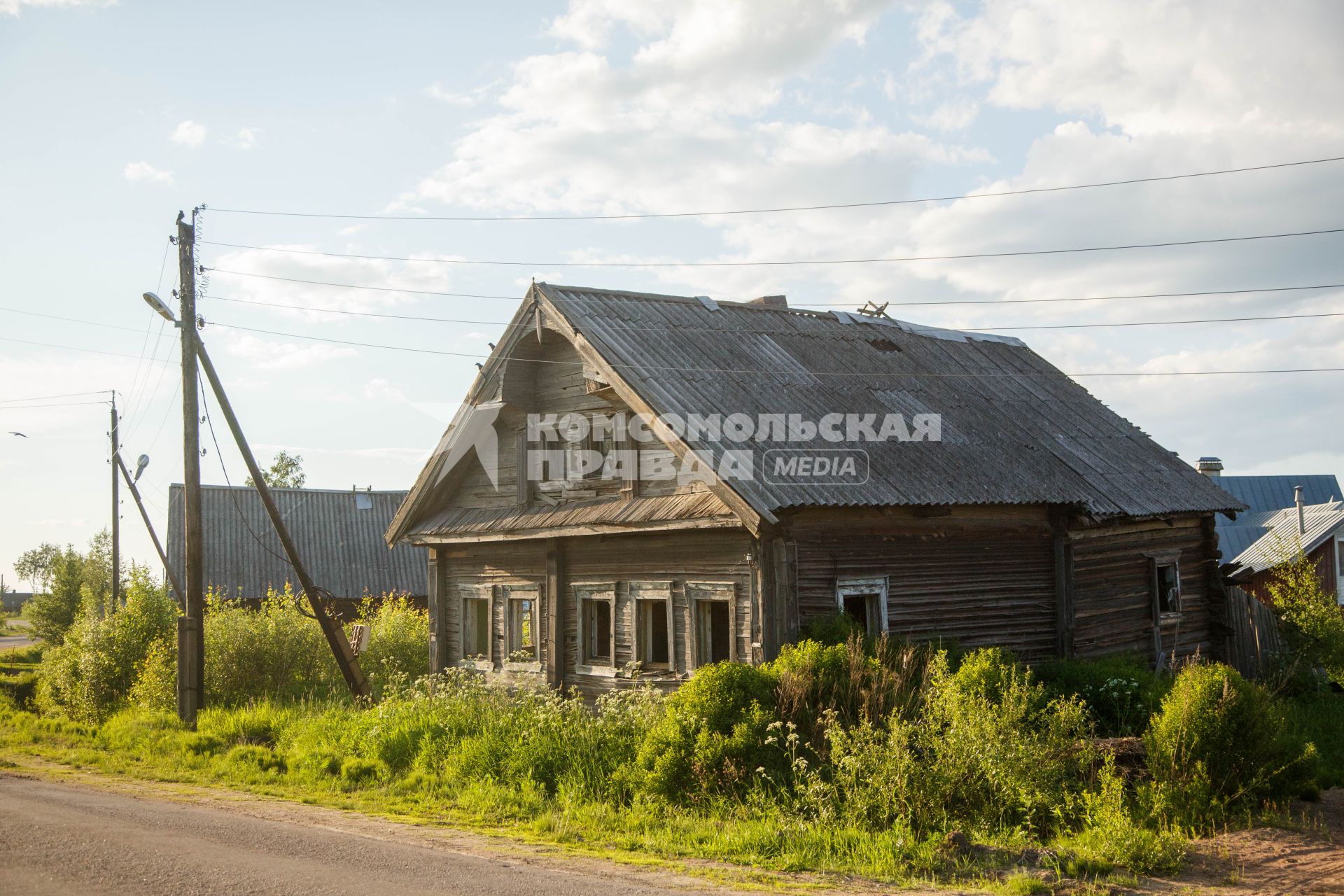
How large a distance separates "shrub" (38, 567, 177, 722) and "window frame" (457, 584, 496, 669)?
5.28 meters

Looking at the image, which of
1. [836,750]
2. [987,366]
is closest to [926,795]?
[836,750]

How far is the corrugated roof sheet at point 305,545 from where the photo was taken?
102ft

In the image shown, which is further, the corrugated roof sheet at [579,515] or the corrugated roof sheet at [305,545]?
A: the corrugated roof sheet at [305,545]

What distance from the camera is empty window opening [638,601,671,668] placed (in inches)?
564

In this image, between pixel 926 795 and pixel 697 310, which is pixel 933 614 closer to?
pixel 926 795

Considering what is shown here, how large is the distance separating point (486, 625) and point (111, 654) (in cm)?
652

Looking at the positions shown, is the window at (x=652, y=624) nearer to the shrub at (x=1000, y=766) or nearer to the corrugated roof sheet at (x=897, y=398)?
the corrugated roof sheet at (x=897, y=398)

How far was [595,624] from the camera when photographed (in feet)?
50.2

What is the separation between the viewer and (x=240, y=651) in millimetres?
17703

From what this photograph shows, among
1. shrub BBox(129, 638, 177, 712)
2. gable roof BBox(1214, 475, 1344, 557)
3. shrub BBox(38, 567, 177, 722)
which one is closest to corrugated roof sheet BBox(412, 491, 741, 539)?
shrub BBox(129, 638, 177, 712)

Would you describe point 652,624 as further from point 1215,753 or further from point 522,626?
point 1215,753

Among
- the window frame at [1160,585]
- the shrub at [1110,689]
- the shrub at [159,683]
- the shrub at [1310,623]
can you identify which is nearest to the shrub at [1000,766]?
the shrub at [1110,689]

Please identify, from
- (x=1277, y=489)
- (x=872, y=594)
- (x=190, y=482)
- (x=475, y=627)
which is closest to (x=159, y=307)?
(x=190, y=482)

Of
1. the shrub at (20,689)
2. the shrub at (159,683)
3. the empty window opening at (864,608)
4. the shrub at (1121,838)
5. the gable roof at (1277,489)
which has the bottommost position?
the shrub at (20,689)
